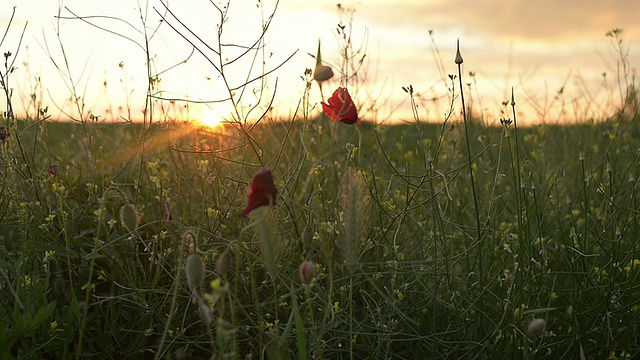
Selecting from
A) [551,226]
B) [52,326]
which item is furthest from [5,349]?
[551,226]

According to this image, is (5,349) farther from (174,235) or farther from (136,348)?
(174,235)

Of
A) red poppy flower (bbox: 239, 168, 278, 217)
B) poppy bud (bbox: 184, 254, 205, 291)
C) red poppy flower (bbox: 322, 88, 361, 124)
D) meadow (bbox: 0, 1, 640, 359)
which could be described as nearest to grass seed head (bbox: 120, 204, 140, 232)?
meadow (bbox: 0, 1, 640, 359)

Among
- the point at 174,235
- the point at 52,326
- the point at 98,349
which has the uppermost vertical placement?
the point at 174,235

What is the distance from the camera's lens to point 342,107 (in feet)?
5.33

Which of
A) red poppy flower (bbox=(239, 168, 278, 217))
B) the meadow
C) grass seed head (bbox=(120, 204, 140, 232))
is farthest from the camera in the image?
the meadow

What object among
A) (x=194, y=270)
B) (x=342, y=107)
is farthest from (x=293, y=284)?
(x=194, y=270)

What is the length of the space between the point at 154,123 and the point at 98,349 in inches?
29.6

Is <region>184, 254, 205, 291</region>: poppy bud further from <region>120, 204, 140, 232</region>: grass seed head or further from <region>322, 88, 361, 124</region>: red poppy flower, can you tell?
<region>322, 88, 361, 124</region>: red poppy flower

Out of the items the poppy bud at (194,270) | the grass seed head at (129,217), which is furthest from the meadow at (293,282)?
the poppy bud at (194,270)

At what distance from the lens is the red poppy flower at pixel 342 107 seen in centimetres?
168

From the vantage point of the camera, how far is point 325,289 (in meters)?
1.86

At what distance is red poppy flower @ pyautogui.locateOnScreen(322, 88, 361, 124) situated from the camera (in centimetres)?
168

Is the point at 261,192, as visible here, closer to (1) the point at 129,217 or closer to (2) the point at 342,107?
(1) the point at 129,217

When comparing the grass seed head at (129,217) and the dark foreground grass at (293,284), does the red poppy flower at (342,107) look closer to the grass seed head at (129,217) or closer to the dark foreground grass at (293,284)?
the dark foreground grass at (293,284)
